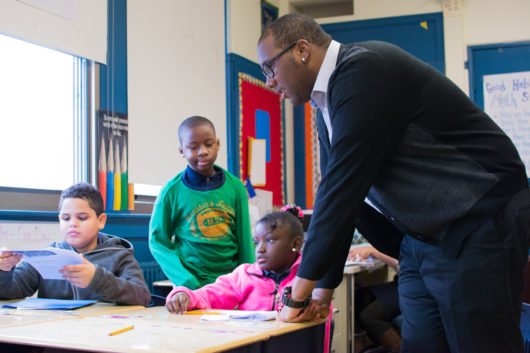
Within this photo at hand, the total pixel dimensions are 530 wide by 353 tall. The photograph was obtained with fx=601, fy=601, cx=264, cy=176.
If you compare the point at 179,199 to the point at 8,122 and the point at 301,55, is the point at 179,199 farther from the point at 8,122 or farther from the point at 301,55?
the point at 301,55

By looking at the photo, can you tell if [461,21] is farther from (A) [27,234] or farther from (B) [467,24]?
(A) [27,234]

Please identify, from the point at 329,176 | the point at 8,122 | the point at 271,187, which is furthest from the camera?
the point at 271,187

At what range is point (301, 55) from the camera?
148 cm

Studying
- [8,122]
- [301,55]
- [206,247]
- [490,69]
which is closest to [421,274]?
[301,55]

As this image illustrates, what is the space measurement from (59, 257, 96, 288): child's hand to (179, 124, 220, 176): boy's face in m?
0.94

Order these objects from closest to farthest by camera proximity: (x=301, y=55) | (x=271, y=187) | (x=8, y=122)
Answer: (x=301, y=55)
(x=8, y=122)
(x=271, y=187)

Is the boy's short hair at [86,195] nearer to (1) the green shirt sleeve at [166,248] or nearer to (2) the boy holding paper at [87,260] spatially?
(2) the boy holding paper at [87,260]

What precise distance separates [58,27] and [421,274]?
248 cm

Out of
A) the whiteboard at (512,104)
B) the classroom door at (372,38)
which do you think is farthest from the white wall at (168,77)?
the whiteboard at (512,104)

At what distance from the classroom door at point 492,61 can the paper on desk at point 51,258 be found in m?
4.33

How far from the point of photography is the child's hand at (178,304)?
1783 millimetres

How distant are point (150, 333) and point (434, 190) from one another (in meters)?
0.69

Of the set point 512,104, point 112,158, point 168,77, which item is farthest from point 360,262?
point 512,104

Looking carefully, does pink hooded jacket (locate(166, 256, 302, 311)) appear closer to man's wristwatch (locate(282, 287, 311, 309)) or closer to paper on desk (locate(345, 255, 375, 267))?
man's wristwatch (locate(282, 287, 311, 309))
